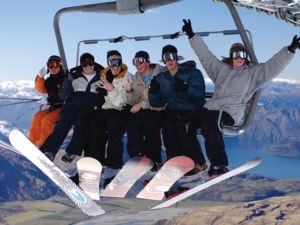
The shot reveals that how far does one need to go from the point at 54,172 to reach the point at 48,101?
5.34 feet

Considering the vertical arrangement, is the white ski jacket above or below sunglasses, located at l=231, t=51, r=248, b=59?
below

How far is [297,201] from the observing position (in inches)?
7761

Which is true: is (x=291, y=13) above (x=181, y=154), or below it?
above

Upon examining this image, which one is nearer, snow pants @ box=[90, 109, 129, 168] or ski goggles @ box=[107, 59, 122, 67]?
snow pants @ box=[90, 109, 129, 168]

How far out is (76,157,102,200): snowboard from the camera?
6.39 m

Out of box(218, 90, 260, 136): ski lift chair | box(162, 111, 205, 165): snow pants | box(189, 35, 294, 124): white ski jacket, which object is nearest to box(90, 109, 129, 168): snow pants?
box(162, 111, 205, 165): snow pants

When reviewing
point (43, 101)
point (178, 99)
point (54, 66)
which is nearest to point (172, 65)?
point (178, 99)

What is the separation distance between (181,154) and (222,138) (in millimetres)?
561

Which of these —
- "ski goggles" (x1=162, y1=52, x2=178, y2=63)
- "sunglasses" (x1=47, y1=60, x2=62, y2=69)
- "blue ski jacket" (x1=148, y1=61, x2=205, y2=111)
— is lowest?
"blue ski jacket" (x1=148, y1=61, x2=205, y2=111)

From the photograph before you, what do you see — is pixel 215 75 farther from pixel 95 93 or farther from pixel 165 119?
pixel 95 93

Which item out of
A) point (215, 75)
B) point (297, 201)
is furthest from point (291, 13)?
point (297, 201)

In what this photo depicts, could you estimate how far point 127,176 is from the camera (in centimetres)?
640

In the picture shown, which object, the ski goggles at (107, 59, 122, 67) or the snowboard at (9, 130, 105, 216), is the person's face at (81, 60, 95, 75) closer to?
the ski goggles at (107, 59, 122, 67)

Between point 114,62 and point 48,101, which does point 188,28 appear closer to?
point 114,62
